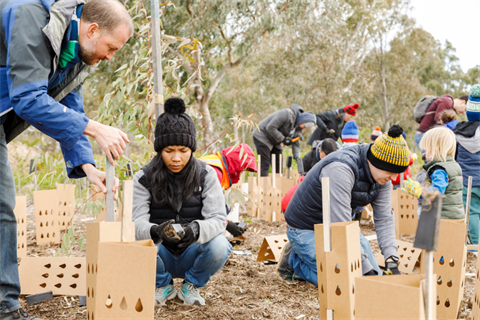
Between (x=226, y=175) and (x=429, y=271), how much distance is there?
7.38ft

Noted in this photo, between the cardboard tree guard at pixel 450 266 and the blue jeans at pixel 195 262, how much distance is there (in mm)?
999

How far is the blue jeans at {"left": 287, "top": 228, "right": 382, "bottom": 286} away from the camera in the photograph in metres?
2.52

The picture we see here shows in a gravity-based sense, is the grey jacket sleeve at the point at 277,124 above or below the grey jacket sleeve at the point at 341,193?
above

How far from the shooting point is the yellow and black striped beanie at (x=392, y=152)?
211 centimetres

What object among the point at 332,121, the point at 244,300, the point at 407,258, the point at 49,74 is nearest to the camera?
the point at 49,74

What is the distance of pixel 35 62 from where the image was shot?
4.81 ft

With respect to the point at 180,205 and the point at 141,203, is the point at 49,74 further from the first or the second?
the point at 180,205

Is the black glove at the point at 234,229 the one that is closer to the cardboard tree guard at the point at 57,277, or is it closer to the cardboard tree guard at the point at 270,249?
the cardboard tree guard at the point at 270,249

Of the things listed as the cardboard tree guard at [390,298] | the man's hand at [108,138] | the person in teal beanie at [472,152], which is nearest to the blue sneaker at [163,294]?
the man's hand at [108,138]

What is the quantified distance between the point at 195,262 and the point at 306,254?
2.43 ft

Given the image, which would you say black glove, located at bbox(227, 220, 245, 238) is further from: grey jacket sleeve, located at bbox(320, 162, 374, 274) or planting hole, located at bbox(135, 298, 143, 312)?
planting hole, located at bbox(135, 298, 143, 312)

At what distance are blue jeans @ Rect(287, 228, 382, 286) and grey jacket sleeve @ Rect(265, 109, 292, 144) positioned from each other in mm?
3055

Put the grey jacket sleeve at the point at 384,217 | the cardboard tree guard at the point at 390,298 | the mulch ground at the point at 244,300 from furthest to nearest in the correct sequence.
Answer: the grey jacket sleeve at the point at 384,217
the mulch ground at the point at 244,300
the cardboard tree guard at the point at 390,298

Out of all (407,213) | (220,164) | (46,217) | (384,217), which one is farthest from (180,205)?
(407,213)
